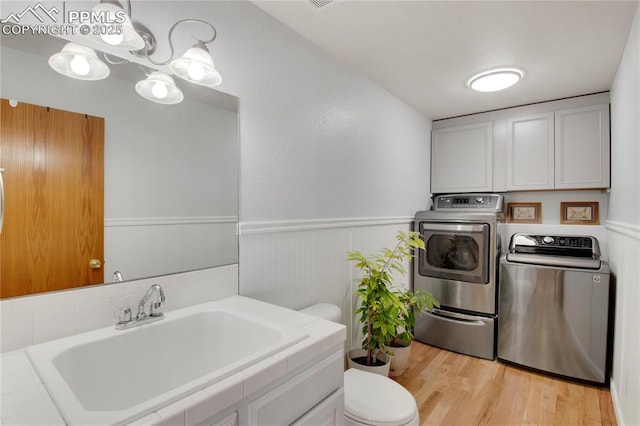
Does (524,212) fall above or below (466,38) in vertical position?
below

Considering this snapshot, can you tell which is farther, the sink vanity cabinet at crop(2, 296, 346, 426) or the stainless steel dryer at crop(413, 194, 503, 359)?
the stainless steel dryer at crop(413, 194, 503, 359)

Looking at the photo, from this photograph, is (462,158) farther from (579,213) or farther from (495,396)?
(495,396)

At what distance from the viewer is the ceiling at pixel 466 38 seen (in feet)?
5.49

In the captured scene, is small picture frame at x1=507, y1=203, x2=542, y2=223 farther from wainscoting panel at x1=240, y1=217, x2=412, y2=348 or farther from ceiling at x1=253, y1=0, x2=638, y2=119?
wainscoting panel at x1=240, y1=217, x2=412, y2=348

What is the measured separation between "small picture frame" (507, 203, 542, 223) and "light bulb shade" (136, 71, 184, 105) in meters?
3.30

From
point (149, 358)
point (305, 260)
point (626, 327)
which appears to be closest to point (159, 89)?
point (149, 358)

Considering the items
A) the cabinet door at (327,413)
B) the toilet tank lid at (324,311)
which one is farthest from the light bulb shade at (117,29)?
the toilet tank lid at (324,311)

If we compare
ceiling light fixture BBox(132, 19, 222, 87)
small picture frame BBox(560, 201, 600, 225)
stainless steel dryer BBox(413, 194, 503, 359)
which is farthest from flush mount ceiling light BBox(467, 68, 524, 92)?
ceiling light fixture BBox(132, 19, 222, 87)

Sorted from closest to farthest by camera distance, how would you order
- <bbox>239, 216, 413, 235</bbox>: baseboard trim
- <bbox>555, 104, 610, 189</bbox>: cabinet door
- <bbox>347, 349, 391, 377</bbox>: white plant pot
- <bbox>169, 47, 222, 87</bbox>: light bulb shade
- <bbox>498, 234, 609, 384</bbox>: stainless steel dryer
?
<bbox>169, 47, 222, 87</bbox>: light bulb shade, <bbox>239, 216, 413, 235</bbox>: baseboard trim, <bbox>347, 349, 391, 377</bbox>: white plant pot, <bbox>498, 234, 609, 384</bbox>: stainless steel dryer, <bbox>555, 104, 610, 189</bbox>: cabinet door

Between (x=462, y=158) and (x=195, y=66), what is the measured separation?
2.95m

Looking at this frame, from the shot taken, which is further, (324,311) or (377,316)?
(377,316)

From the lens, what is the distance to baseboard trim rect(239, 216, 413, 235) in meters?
1.65

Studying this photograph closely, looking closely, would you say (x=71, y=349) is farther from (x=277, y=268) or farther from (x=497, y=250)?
(x=497, y=250)

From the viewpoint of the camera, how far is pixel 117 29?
105 centimetres
